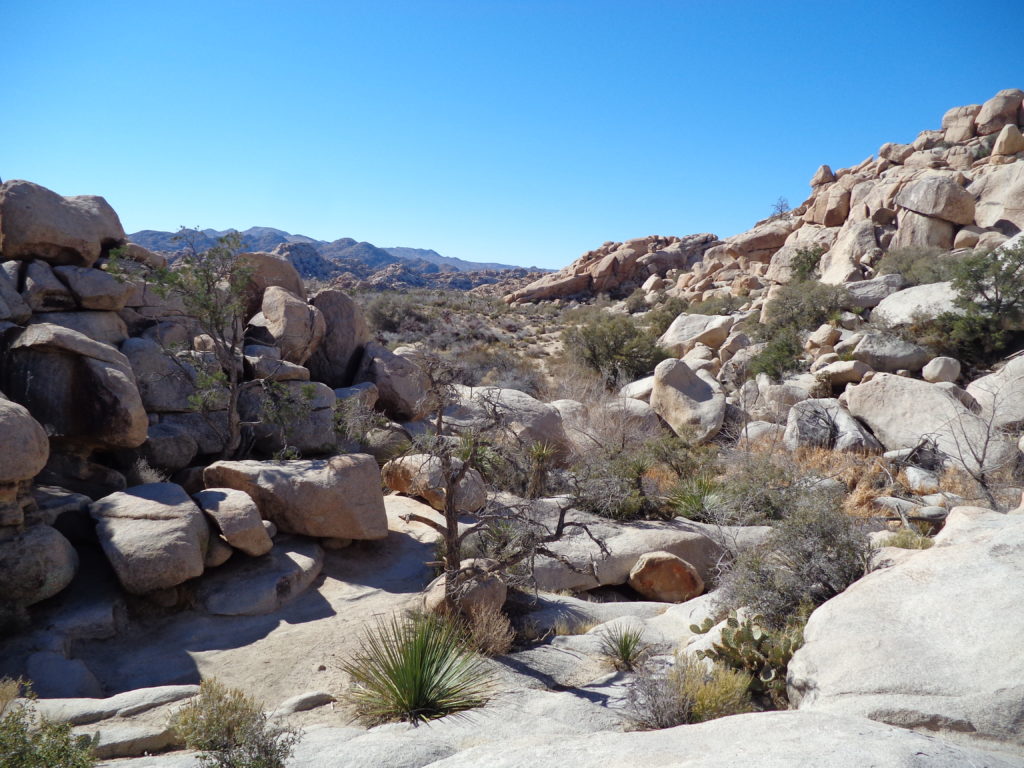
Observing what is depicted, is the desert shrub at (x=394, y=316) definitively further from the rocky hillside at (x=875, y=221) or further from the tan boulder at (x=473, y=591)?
the tan boulder at (x=473, y=591)

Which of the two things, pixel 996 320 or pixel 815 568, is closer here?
pixel 815 568

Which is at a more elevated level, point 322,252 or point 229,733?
point 322,252

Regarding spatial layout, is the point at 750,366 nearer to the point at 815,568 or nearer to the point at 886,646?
the point at 815,568

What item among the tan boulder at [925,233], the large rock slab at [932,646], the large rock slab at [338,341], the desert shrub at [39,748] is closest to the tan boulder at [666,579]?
the large rock slab at [932,646]

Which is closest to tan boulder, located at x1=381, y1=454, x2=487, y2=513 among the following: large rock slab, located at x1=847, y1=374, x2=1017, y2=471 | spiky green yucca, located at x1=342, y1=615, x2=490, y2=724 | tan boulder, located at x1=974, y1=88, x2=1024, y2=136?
spiky green yucca, located at x1=342, y1=615, x2=490, y2=724

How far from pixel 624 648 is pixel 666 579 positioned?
9.48 feet

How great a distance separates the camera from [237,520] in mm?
7949

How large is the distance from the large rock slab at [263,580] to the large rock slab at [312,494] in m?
0.37

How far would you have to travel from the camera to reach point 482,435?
7.51 m

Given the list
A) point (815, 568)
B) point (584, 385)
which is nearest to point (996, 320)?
point (584, 385)

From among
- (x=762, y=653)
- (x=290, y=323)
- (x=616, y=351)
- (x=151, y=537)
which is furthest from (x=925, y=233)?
(x=151, y=537)

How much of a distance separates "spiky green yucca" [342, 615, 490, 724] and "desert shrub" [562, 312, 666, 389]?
14.7m

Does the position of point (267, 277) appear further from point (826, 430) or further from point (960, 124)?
point (960, 124)

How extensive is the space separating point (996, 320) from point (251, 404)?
17.2 meters
